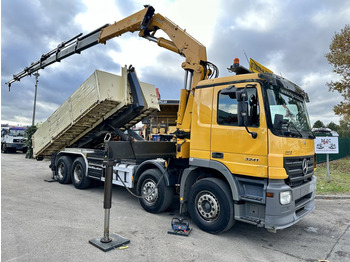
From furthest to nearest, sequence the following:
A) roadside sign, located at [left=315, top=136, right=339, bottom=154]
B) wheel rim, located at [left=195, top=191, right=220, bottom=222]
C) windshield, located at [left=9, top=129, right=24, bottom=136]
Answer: windshield, located at [left=9, top=129, right=24, bottom=136] → roadside sign, located at [left=315, top=136, right=339, bottom=154] → wheel rim, located at [left=195, top=191, right=220, bottom=222]

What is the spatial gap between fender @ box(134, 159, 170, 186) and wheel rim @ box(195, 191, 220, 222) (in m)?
0.95

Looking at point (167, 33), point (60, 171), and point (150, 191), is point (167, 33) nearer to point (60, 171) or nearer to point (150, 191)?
point (150, 191)

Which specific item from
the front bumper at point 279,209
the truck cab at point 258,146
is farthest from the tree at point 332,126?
the front bumper at point 279,209

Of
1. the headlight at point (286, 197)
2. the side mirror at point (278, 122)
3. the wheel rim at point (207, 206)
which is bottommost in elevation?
the wheel rim at point (207, 206)

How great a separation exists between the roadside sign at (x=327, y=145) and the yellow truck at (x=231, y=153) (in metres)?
5.22

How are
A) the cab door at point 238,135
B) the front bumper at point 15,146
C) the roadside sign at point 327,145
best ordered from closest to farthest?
the cab door at point 238,135
the roadside sign at point 327,145
the front bumper at point 15,146

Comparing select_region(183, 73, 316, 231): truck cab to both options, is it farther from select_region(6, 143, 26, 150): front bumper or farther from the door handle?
select_region(6, 143, 26, 150): front bumper

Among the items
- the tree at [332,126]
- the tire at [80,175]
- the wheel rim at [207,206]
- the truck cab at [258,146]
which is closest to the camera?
the truck cab at [258,146]

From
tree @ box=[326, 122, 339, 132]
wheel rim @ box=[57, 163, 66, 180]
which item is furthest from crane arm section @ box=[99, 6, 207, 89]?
tree @ box=[326, 122, 339, 132]

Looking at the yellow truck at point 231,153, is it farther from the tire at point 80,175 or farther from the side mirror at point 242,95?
the tire at point 80,175

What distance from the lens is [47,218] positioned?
520cm

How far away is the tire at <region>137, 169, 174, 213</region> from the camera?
5.53 m

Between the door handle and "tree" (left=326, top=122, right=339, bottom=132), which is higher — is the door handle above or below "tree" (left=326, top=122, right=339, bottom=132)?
below

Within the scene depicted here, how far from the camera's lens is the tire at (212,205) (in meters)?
4.33
